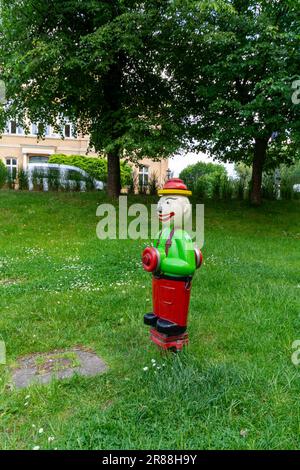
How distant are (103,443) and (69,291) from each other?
3045 mm

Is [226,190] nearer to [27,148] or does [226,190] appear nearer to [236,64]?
[236,64]

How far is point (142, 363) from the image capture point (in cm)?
319

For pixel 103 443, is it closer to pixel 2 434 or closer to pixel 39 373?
pixel 2 434

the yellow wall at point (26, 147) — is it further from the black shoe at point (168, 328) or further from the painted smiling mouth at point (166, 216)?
the black shoe at point (168, 328)

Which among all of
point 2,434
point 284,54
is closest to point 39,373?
point 2,434

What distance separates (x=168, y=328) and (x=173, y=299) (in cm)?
24

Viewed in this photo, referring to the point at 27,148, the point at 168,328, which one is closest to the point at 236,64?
the point at 168,328

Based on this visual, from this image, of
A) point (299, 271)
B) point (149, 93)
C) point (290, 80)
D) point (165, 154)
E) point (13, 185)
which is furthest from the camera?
point (13, 185)

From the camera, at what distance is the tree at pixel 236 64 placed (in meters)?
9.55

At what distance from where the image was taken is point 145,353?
338cm

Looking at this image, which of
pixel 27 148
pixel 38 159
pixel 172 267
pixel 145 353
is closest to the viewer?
pixel 172 267

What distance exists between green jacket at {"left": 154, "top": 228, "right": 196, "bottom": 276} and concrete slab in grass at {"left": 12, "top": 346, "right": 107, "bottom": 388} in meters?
1.05

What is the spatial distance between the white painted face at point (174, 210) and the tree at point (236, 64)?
6.91 metres

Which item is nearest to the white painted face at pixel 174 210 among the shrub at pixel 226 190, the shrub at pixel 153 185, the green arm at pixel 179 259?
the green arm at pixel 179 259
